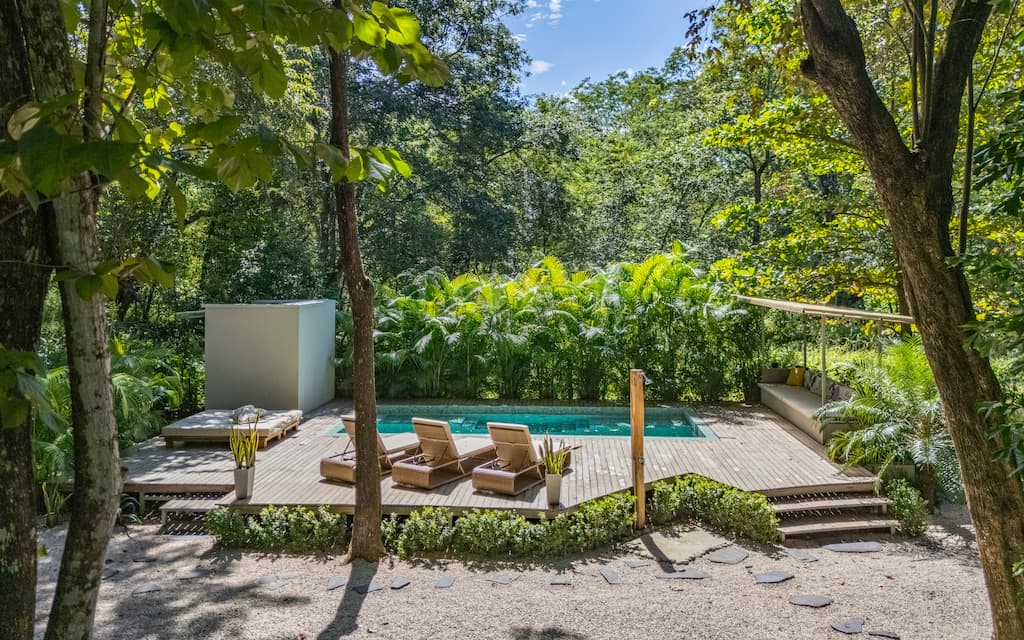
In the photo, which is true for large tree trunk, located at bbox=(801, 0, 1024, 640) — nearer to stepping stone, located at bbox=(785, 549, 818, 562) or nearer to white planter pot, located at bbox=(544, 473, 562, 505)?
stepping stone, located at bbox=(785, 549, 818, 562)

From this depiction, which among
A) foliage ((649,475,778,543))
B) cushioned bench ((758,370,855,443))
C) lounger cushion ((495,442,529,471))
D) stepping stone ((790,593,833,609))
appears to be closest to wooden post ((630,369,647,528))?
foliage ((649,475,778,543))

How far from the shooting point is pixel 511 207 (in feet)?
58.6

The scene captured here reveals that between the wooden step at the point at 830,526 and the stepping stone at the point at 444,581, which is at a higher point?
the wooden step at the point at 830,526

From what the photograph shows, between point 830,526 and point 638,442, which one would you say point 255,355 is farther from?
point 830,526

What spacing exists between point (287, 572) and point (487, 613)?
1988mm

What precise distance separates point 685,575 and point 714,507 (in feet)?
4.72

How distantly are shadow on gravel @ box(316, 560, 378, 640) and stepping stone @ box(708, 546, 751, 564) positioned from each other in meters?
3.03

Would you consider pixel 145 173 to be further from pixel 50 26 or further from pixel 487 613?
pixel 487 613

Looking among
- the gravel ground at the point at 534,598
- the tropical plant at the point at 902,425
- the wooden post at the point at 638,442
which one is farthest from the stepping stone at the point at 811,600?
the tropical plant at the point at 902,425

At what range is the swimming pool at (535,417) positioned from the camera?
11344 mm

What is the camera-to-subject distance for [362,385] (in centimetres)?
616

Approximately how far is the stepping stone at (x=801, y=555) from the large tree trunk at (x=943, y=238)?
10.2 feet

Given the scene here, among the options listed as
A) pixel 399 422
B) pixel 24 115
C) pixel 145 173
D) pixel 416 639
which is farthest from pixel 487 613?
pixel 399 422

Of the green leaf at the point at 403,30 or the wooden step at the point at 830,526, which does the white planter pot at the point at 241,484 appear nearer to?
the wooden step at the point at 830,526
